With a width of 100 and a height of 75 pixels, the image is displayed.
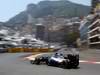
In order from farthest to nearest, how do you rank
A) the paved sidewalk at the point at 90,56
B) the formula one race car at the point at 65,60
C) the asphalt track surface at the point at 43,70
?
1. the paved sidewalk at the point at 90,56
2. the formula one race car at the point at 65,60
3. the asphalt track surface at the point at 43,70

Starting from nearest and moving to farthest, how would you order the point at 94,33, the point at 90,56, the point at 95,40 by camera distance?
the point at 90,56
the point at 95,40
the point at 94,33

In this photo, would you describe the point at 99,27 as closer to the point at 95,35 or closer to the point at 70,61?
the point at 95,35

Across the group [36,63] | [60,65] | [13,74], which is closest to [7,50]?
[36,63]

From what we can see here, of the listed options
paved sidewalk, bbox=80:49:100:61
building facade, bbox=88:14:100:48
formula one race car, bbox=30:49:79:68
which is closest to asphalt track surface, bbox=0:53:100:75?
formula one race car, bbox=30:49:79:68

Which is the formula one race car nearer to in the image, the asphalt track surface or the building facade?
the asphalt track surface

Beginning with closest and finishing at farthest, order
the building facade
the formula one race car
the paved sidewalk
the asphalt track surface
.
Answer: the asphalt track surface < the formula one race car < the paved sidewalk < the building facade

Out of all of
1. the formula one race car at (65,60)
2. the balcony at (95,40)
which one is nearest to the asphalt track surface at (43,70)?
Result: the formula one race car at (65,60)

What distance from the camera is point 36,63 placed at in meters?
35.2

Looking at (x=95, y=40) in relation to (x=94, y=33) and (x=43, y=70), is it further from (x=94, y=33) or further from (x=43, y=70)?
(x=43, y=70)

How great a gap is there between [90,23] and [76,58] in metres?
131

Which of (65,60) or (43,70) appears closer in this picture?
(43,70)

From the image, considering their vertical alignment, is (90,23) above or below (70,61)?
above

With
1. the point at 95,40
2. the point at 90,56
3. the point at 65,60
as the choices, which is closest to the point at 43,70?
the point at 65,60

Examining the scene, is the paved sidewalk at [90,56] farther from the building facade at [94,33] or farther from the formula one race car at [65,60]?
the building facade at [94,33]
